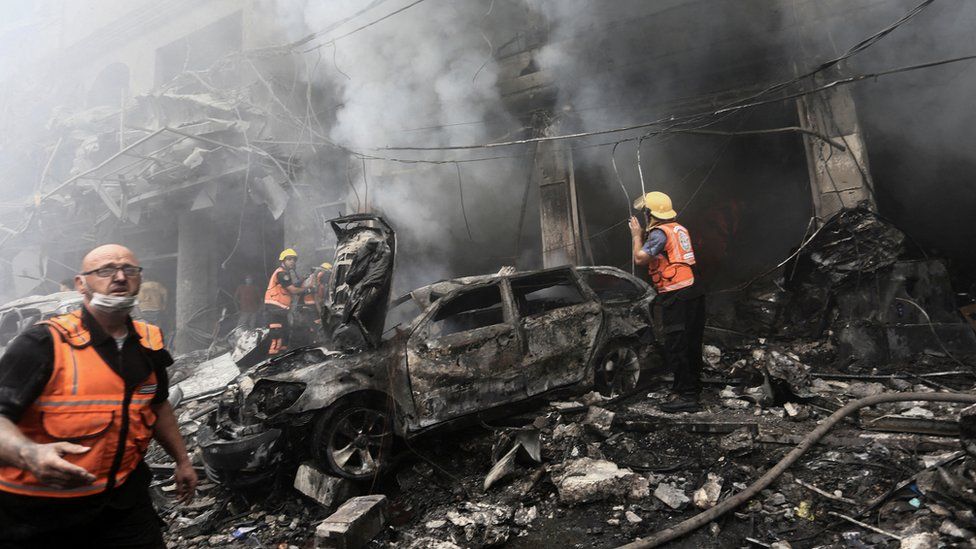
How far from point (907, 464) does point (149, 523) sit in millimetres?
4459

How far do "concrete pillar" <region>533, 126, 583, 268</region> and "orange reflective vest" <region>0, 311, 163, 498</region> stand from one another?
7726mm

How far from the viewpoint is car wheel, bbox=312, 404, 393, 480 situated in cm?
382

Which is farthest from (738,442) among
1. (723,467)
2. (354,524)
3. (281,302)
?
(281,302)

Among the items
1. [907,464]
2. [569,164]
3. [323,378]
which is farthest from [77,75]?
[907,464]

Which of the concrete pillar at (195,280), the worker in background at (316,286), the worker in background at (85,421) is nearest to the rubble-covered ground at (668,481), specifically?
the worker in background at (85,421)

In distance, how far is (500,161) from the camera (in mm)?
10492

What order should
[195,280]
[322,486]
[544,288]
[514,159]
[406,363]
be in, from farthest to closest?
1. [195,280]
2. [514,159]
3. [544,288]
4. [406,363]
5. [322,486]

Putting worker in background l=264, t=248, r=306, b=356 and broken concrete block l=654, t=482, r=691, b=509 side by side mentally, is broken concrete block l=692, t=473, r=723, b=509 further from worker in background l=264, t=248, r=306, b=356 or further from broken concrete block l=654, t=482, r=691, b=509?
worker in background l=264, t=248, r=306, b=356

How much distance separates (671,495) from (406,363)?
227 centimetres

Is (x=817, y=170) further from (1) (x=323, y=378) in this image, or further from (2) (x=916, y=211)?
(1) (x=323, y=378)

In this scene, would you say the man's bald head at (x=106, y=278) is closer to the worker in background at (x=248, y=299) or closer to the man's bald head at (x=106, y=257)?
the man's bald head at (x=106, y=257)

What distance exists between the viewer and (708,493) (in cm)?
328

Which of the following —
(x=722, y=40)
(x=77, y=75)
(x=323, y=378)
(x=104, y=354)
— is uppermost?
(x=77, y=75)

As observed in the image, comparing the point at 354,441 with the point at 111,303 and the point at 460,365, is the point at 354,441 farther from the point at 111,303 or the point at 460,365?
the point at 111,303
